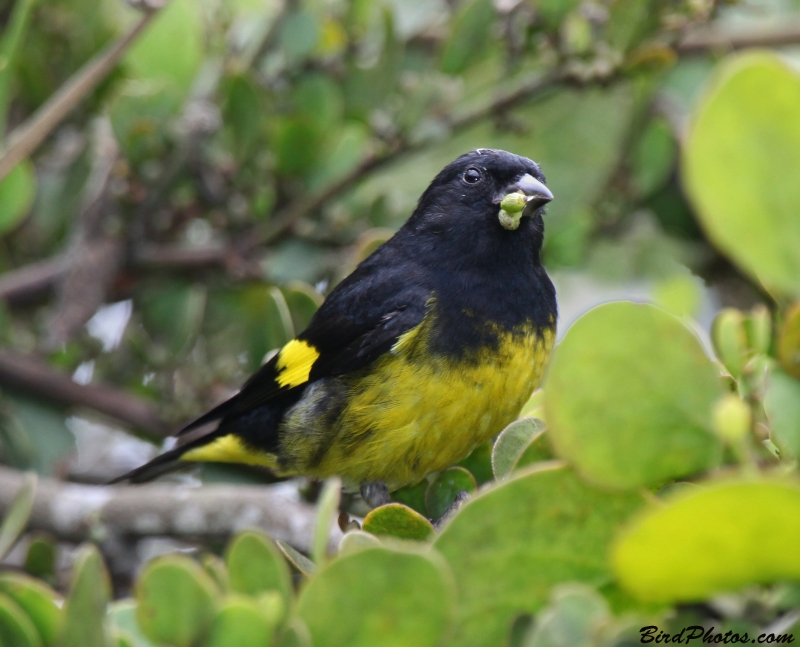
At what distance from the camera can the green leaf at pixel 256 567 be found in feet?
4.22


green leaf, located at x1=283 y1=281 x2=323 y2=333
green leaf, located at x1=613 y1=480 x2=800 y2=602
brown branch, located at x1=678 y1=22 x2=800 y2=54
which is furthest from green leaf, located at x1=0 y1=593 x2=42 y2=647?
brown branch, located at x1=678 y1=22 x2=800 y2=54

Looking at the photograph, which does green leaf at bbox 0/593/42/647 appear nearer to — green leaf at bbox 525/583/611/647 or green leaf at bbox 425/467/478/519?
green leaf at bbox 525/583/611/647

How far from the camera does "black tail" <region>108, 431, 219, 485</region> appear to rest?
3578 mm

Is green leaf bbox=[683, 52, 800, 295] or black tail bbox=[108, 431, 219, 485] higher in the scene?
green leaf bbox=[683, 52, 800, 295]

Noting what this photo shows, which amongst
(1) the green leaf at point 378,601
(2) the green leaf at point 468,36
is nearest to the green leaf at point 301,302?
(2) the green leaf at point 468,36

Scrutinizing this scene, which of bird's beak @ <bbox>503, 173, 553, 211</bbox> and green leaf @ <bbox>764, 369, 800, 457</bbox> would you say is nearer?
green leaf @ <bbox>764, 369, 800, 457</bbox>

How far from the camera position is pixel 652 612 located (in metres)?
1.20

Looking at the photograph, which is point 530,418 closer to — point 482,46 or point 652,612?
point 652,612

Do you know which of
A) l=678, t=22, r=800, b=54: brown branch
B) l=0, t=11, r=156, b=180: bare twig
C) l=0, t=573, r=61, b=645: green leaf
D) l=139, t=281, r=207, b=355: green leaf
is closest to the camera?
l=0, t=573, r=61, b=645: green leaf

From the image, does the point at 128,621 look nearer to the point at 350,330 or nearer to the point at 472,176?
the point at 350,330

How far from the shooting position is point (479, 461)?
9.30ft

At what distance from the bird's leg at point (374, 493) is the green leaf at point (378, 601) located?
1.96 meters

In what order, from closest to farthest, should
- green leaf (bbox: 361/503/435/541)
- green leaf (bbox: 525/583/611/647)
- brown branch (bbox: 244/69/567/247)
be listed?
green leaf (bbox: 525/583/611/647) < green leaf (bbox: 361/503/435/541) < brown branch (bbox: 244/69/567/247)

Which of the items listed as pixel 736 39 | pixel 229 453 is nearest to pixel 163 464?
pixel 229 453
